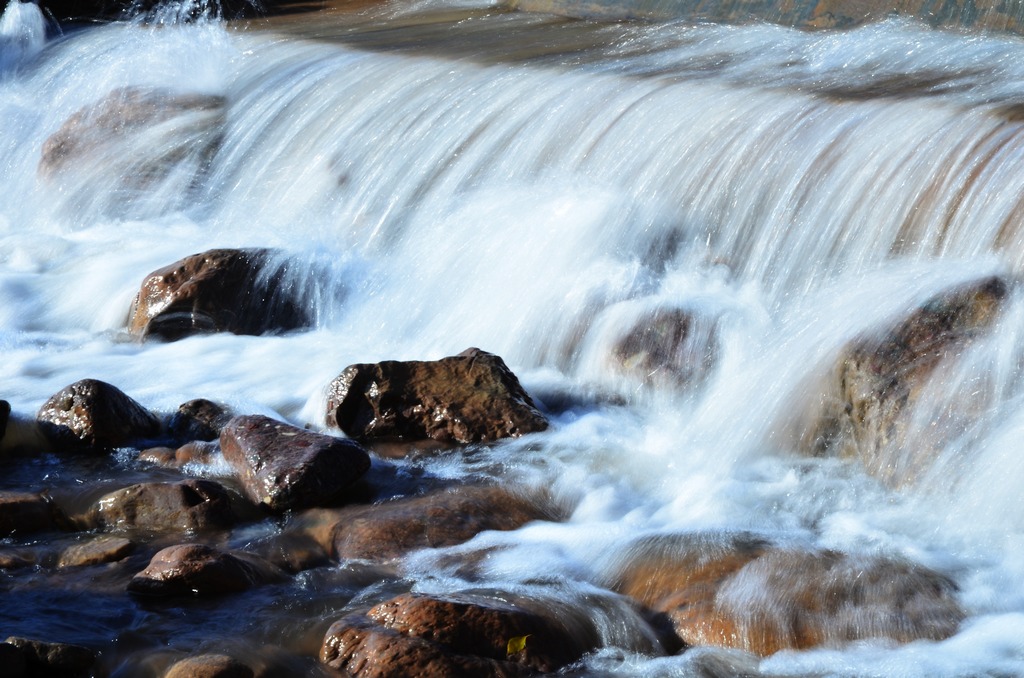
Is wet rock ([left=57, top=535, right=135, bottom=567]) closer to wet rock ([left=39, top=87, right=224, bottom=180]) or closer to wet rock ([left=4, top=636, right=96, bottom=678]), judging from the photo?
wet rock ([left=4, top=636, right=96, bottom=678])

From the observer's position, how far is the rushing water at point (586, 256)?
15.9ft

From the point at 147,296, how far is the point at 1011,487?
4.62 meters

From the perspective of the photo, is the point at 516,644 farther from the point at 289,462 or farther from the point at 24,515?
the point at 24,515

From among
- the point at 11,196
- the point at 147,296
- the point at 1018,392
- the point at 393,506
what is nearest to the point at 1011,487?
the point at 1018,392

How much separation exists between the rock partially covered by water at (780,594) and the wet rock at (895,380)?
78 cm

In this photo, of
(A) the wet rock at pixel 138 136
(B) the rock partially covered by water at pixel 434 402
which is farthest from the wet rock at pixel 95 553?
(A) the wet rock at pixel 138 136

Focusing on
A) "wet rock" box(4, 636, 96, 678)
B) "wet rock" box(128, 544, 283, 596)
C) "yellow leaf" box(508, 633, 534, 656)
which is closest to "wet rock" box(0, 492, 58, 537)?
"wet rock" box(128, 544, 283, 596)

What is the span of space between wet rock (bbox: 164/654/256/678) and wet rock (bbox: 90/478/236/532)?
3.59ft

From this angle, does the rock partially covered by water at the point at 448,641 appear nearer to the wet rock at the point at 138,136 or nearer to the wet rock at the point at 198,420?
the wet rock at the point at 198,420

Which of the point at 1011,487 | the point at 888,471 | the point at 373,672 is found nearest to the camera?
the point at 373,672

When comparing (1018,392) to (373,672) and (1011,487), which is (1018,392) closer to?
(1011,487)

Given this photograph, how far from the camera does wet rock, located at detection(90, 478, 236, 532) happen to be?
5.11m

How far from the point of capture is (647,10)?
1071 cm

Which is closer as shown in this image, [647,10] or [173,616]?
[173,616]
